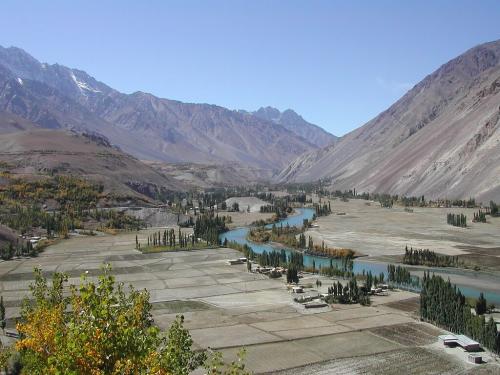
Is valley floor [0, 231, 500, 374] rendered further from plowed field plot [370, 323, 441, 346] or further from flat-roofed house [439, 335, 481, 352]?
flat-roofed house [439, 335, 481, 352]

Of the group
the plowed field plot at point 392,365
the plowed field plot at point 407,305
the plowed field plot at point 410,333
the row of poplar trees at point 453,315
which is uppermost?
the row of poplar trees at point 453,315

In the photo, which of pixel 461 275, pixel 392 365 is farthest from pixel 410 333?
pixel 461 275

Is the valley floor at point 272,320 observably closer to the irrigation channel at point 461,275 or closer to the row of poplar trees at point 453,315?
the row of poplar trees at point 453,315

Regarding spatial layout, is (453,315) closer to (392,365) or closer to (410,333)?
(410,333)

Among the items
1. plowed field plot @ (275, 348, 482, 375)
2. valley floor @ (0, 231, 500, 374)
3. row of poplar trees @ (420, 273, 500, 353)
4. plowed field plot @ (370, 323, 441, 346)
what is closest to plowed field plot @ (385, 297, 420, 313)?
valley floor @ (0, 231, 500, 374)

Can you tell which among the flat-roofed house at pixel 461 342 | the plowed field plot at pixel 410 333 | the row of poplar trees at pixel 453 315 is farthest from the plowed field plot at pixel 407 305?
the flat-roofed house at pixel 461 342

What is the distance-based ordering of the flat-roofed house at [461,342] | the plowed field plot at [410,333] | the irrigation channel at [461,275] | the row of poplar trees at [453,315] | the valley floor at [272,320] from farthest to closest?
the irrigation channel at [461,275] → the plowed field plot at [410,333] → the row of poplar trees at [453,315] → the flat-roofed house at [461,342] → the valley floor at [272,320]
